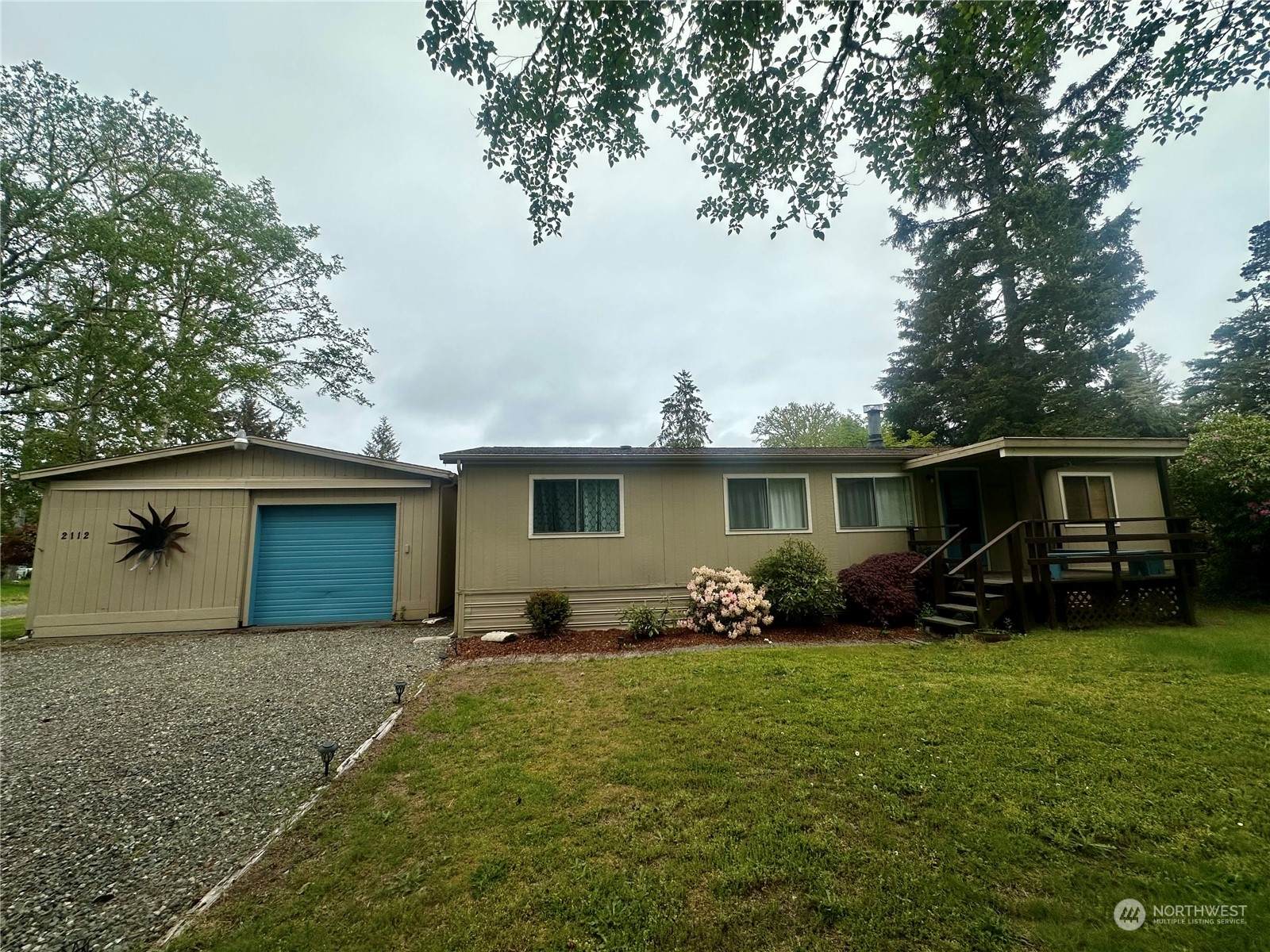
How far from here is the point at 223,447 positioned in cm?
865

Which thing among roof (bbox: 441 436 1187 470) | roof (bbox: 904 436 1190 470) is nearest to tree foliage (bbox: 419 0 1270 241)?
roof (bbox: 904 436 1190 470)

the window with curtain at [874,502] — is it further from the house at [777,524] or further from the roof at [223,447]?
the roof at [223,447]

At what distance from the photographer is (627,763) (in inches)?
124

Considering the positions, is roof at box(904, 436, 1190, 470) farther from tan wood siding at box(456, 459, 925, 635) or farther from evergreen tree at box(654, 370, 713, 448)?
evergreen tree at box(654, 370, 713, 448)

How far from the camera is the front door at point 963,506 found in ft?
30.7

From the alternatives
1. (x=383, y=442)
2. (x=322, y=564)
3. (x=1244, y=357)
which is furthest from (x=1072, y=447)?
(x=383, y=442)

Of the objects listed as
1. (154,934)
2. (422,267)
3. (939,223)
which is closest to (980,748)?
(154,934)

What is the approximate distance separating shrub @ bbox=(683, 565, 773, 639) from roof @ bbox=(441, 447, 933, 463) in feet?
6.54

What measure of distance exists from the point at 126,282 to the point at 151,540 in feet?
27.6

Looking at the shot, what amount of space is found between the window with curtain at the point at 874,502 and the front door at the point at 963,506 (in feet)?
3.41

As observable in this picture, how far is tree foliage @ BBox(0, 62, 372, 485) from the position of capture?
11305mm

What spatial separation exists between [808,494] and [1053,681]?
4.41m

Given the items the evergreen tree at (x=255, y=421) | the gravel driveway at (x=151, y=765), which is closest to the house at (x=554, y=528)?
the gravel driveway at (x=151, y=765)

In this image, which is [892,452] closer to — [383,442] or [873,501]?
[873,501]
